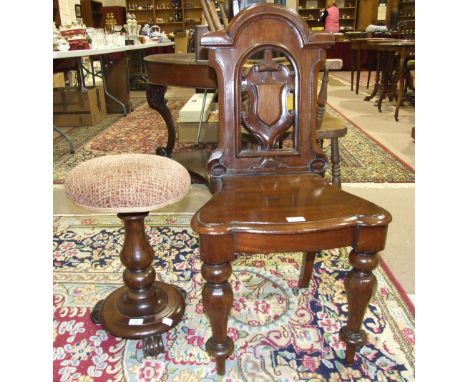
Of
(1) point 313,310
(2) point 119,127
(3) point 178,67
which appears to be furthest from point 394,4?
(1) point 313,310

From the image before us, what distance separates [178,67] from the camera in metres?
1.97

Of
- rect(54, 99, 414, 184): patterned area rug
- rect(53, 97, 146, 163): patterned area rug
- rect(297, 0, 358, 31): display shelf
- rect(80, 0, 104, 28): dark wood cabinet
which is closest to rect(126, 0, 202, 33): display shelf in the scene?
rect(80, 0, 104, 28): dark wood cabinet

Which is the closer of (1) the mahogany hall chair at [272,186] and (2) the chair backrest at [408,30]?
(1) the mahogany hall chair at [272,186]

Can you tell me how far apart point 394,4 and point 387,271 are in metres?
10.4

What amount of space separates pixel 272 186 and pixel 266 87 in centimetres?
35

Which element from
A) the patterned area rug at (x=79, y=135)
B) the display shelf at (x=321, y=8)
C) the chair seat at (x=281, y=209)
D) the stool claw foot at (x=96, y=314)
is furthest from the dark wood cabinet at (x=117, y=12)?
the chair seat at (x=281, y=209)

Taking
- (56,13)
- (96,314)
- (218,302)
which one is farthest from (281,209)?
(56,13)

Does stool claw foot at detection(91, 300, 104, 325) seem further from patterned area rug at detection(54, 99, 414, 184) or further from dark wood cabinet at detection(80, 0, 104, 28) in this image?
dark wood cabinet at detection(80, 0, 104, 28)

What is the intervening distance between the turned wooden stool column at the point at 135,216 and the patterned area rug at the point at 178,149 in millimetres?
1556

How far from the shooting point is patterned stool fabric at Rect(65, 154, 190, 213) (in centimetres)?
104

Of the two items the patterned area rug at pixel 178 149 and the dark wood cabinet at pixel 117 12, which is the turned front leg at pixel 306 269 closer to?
the patterned area rug at pixel 178 149

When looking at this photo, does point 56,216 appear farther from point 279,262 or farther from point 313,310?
point 313,310

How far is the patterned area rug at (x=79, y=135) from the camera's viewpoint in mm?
3314

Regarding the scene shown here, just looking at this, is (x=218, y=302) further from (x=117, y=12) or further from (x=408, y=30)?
(x=117, y=12)
